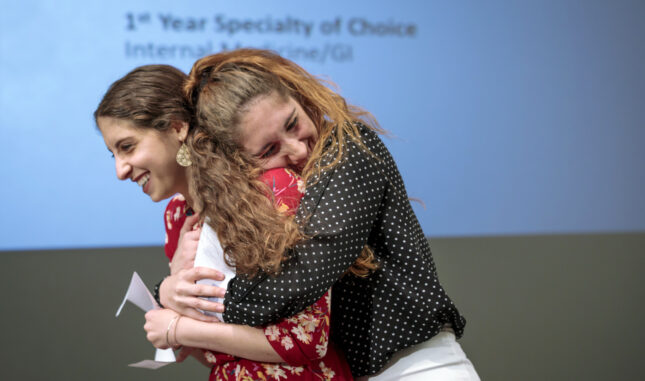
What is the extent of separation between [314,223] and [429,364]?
16.0 inches

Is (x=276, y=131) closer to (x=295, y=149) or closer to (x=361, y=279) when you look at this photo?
(x=295, y=149)

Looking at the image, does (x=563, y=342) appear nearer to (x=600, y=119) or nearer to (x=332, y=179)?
(x=600, y=119)

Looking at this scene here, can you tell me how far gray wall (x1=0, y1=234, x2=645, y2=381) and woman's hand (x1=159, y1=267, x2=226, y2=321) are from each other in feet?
4.80

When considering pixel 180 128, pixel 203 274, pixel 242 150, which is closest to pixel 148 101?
pixel 180 128

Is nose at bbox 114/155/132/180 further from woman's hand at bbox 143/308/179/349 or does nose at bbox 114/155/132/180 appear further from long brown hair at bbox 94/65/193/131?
woman's hand at bbox 143/308/179/349

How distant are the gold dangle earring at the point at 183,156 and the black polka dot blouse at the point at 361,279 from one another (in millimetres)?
323

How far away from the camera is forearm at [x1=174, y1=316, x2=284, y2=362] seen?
1.18 meters

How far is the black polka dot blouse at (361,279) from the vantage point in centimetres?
114

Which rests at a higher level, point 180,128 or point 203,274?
point 180,128

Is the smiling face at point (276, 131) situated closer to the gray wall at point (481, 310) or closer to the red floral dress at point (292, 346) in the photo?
the red floral dress at point (292, 346)

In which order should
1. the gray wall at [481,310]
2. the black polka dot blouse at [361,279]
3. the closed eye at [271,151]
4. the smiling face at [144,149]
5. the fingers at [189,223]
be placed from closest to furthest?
the black polka dot blouse at [361,279] → the closed eye at [271,151] → the smiling face at [144,149] → the fingers at [189,223] → the gray wall at [481,310]

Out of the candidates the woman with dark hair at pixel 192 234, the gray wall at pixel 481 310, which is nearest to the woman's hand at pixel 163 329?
the woman with dark hair at pixel 192 234

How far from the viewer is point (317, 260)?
3.73 ft

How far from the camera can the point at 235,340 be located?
3.88 ft
